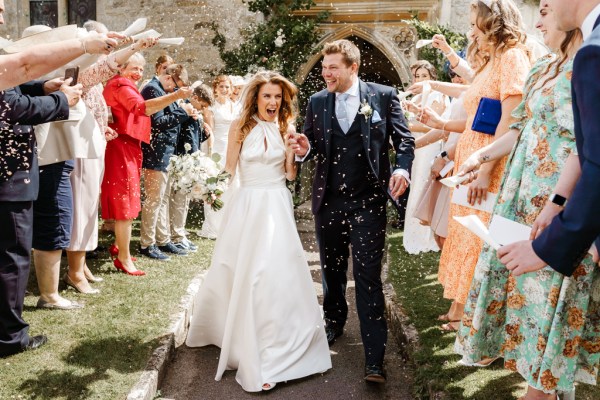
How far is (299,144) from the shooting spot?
170 inches

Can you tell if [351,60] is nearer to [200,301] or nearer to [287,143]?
[287,143]

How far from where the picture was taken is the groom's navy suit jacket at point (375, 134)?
411cm

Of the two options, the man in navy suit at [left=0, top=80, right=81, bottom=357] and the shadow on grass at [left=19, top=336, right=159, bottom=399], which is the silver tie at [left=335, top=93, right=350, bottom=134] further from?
the shadow on grass at [left=19, top=336, right=159, bottom=399]

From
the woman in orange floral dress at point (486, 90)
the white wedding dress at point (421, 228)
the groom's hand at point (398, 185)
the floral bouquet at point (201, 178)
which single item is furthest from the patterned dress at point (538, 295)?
the white wedding dress at point (421, 228)

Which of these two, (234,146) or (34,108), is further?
(234,146)

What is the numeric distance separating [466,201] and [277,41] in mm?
8706

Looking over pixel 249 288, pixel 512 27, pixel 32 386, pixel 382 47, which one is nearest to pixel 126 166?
pixel 249 288

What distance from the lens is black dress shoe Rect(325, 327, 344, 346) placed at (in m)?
4.75

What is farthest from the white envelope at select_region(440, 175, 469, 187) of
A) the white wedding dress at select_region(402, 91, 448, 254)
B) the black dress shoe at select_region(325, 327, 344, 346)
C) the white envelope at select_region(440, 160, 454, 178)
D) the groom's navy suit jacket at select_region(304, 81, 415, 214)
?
the white wedding dress at select_region(402, 91, 448, 254)

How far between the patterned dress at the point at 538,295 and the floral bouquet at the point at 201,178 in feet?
8.67

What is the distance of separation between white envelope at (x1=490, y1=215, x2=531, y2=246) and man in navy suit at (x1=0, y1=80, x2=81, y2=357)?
2831 millimetres

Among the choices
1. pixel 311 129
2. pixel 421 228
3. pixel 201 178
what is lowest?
pixel 421 228

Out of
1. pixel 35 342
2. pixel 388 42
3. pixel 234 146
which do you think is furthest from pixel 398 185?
pixel 388 42

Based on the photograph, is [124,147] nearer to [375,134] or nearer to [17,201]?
[17,201]
